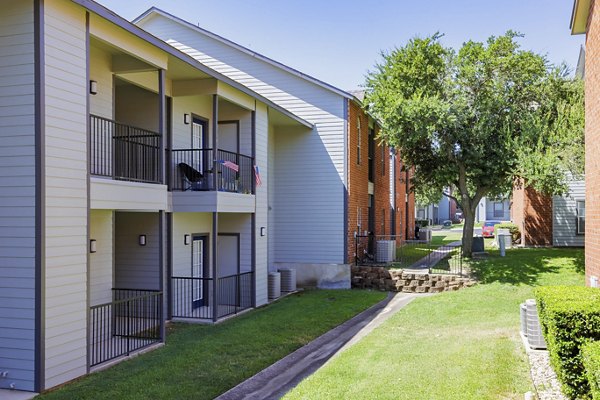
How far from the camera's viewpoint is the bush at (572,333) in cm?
566

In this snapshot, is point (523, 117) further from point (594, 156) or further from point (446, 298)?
point (594, 156)

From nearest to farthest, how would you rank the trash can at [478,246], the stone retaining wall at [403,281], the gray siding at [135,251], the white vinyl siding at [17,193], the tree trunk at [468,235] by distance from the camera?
1. the white vinyl siding at [17,193]
2. the gray siding at [135,251]
3. the stone retaining wall at [403,281]
4. the tree trunk at [468,235]
5. the trash can at [478,246]

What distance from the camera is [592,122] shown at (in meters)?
8.52

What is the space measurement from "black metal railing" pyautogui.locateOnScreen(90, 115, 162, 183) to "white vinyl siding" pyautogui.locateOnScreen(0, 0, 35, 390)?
4.49 ft

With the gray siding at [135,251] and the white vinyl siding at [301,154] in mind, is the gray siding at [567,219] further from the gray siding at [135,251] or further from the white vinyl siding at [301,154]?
the gray siding at [135,251]

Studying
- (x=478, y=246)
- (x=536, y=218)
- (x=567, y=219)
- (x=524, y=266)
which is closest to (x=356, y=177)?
(x=524, y=266)

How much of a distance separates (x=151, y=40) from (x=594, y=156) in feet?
27.6

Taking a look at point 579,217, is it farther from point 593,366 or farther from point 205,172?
point 593,366

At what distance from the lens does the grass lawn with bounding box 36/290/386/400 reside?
296 inches

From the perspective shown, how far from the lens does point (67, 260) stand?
25.9ft

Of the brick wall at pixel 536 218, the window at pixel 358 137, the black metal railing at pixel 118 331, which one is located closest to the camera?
the black metal railing at pixel 118 331

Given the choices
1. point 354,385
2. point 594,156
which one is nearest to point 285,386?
point 354,385

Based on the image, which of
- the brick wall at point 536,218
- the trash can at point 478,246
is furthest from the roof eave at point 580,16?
the brick wall at point 536,218

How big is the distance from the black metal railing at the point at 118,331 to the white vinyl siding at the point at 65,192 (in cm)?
58
